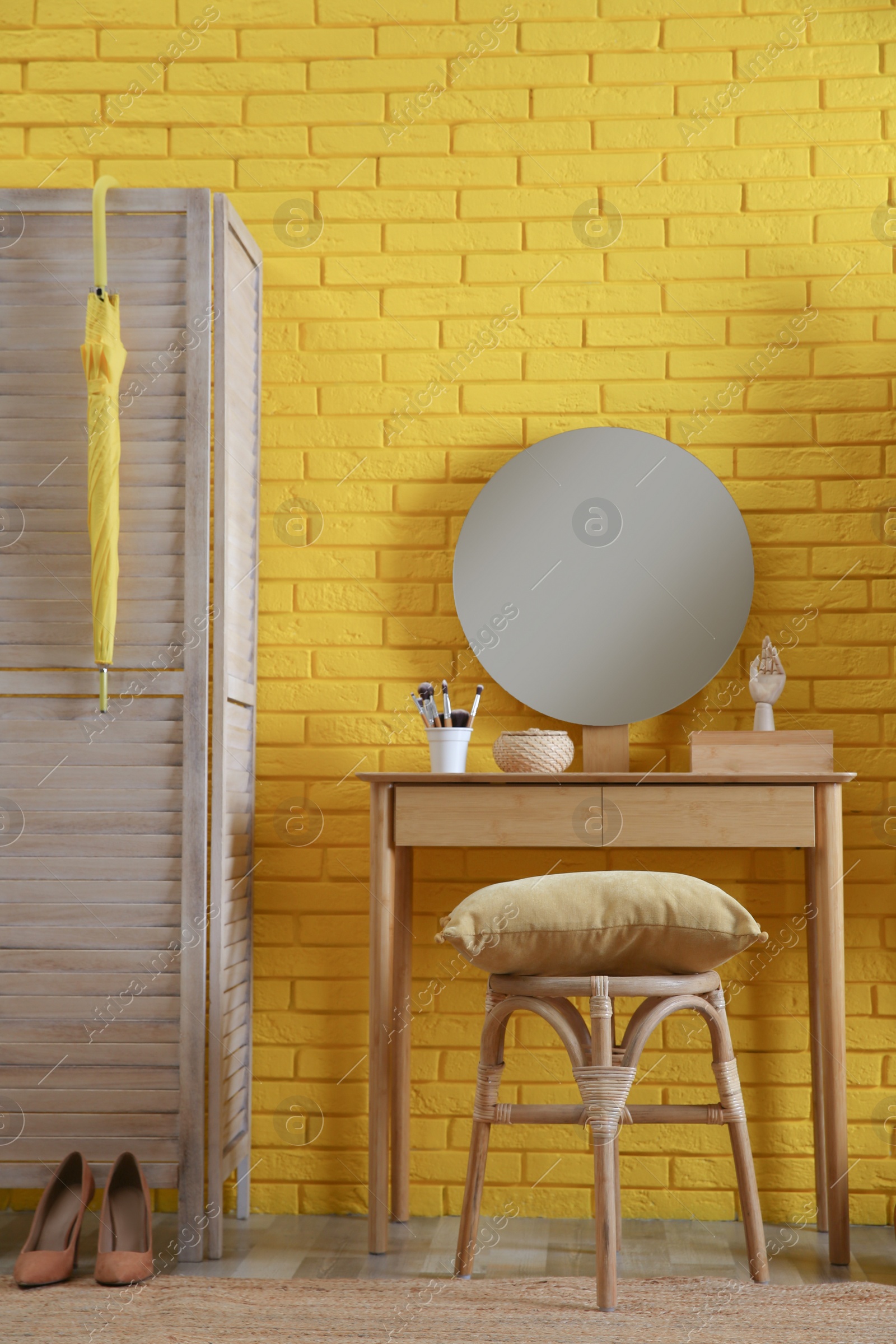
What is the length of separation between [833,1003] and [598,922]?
1.96 ft

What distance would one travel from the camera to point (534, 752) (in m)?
2.23

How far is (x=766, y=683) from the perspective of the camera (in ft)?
7.59

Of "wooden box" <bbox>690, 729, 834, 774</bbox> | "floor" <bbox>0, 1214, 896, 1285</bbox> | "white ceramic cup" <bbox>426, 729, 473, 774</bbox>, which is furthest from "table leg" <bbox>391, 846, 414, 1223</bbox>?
"wooden box" <bbox>690, 729, 834, 774</bbox>

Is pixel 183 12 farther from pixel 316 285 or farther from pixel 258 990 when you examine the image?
pixel 258 990

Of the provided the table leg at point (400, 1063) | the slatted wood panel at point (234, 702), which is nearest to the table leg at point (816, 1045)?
the table leg at point (400, 1063)

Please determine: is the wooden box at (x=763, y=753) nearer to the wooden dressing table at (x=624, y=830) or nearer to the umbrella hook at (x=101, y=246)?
the wooden dressing table at (x=624, y=830)

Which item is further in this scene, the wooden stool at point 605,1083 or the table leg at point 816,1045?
the table leg at point 816,1045

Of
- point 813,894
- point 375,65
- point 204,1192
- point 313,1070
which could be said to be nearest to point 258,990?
point 313,1070

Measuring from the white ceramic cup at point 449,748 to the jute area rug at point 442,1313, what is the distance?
930mm

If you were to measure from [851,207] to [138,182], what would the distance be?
64.4 inches

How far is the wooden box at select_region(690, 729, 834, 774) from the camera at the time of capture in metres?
2.14

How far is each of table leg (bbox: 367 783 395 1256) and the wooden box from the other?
614 mm

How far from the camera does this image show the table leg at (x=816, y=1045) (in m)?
2.12

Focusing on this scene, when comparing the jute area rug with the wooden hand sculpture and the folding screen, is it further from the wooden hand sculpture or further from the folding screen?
the wooden hand sculpture
